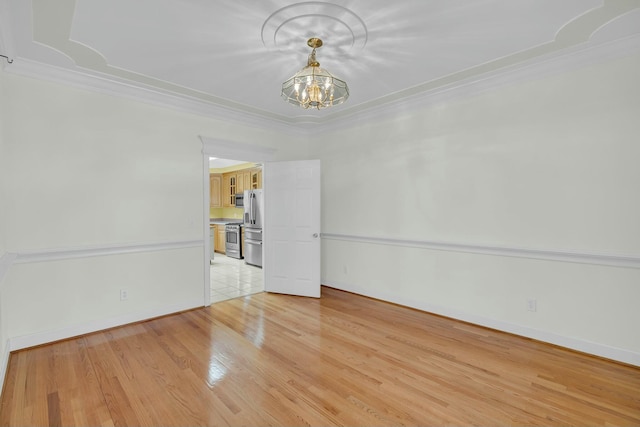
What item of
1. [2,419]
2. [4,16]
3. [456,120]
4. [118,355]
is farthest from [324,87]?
[2,419]

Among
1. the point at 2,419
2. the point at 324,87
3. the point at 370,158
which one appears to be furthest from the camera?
the point at 370,158

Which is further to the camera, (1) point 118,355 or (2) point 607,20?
(1) point 118,355

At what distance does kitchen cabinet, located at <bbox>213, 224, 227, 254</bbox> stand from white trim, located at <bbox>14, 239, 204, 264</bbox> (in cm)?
467

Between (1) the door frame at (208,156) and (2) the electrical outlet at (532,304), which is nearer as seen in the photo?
(2) the electrical outlet at (532,304)

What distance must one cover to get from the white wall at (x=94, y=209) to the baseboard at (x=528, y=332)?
271 centimetres

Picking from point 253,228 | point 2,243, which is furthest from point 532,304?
point 253,228

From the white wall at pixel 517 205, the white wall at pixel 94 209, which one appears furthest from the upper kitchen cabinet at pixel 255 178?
the white wall at pixel 517 205

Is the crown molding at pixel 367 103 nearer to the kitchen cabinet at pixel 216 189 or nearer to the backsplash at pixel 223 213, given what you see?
the kitchen cabinet at pixel 216 189

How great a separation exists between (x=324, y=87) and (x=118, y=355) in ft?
9.81

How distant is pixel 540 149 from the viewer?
2.98 m

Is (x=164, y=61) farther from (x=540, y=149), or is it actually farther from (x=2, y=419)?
(x=540, y=149)

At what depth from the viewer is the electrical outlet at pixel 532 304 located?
9.88 ft

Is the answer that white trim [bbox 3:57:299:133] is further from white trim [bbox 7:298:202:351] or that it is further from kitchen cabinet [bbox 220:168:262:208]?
kitchen cabinet [bbox 220:168:262:208]

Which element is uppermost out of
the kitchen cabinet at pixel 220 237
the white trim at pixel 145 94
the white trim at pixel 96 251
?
the white trim at pixel 145 94
